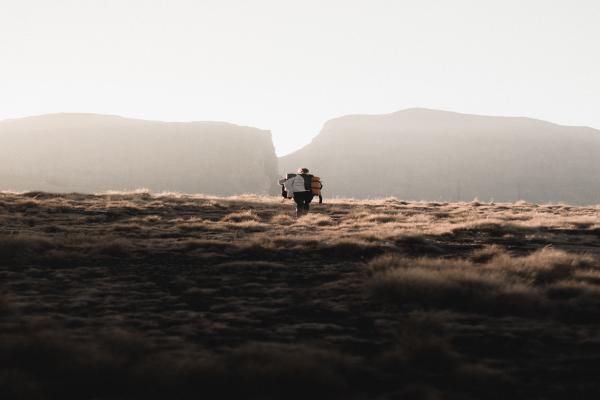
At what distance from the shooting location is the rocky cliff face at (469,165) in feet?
470

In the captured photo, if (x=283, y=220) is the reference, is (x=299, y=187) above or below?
above

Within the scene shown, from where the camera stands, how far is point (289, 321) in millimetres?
5324

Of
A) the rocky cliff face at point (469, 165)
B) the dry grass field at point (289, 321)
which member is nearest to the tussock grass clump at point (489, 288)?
the dry grass field at point (289, 321)

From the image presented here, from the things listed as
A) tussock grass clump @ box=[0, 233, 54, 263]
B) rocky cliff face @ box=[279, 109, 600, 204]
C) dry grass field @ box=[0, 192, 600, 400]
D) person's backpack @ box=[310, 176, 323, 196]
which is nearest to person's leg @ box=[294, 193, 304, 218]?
person's backpack @ box=[310, 176, 323, 196]

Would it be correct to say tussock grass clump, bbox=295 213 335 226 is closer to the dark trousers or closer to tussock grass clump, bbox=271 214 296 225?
tussock grass clump, bbox=271 214 296 225

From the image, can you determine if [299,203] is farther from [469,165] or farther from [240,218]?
[469,165]

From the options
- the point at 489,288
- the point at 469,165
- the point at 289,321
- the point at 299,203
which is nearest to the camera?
the point at 289,321

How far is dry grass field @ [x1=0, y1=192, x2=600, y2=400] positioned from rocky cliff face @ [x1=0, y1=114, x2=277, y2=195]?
11059cm

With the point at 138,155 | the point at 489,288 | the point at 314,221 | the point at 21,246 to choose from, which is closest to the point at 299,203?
the point at 314,221

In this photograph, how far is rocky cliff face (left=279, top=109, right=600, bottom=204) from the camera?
143m

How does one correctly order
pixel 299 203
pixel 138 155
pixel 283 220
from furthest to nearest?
1. pixel 138 155
2. pixel 299 203
3. pixel 283 220

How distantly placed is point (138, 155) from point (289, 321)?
137 meters

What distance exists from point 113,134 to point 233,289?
485 ft

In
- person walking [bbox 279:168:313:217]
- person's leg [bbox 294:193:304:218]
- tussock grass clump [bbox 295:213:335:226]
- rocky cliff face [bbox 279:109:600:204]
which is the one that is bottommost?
tussock grass clump [bbox 295:213:335:226]
